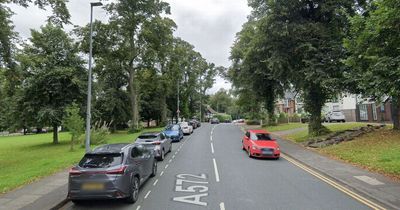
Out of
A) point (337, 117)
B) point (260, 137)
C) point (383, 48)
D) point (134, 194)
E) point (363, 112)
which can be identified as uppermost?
point (383, 48)

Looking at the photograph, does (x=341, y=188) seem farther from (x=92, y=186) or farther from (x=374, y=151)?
(x=374, y=151)

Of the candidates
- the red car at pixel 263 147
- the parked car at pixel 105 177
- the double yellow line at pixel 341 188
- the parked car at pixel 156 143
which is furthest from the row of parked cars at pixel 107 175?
the red car at pixel 263 147

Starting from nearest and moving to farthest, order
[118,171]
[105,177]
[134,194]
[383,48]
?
[105,177]
[118,171]
[134,194]
[383,48]

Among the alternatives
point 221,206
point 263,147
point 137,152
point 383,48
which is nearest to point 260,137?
point 263,147

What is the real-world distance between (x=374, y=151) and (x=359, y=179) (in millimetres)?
6519

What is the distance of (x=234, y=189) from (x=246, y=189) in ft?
1.28

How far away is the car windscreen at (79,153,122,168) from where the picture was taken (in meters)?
9.37

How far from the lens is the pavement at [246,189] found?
925cm

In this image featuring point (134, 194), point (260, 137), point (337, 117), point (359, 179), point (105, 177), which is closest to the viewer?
point (105, 177)

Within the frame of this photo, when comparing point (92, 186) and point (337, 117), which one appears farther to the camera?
point (337, 117)

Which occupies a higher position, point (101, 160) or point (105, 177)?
point (101, 160)

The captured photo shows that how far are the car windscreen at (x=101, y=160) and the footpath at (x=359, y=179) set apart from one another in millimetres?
7303

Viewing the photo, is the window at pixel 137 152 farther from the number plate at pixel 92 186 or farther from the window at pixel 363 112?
the window at pixel 363 112

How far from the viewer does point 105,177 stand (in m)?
8.95
